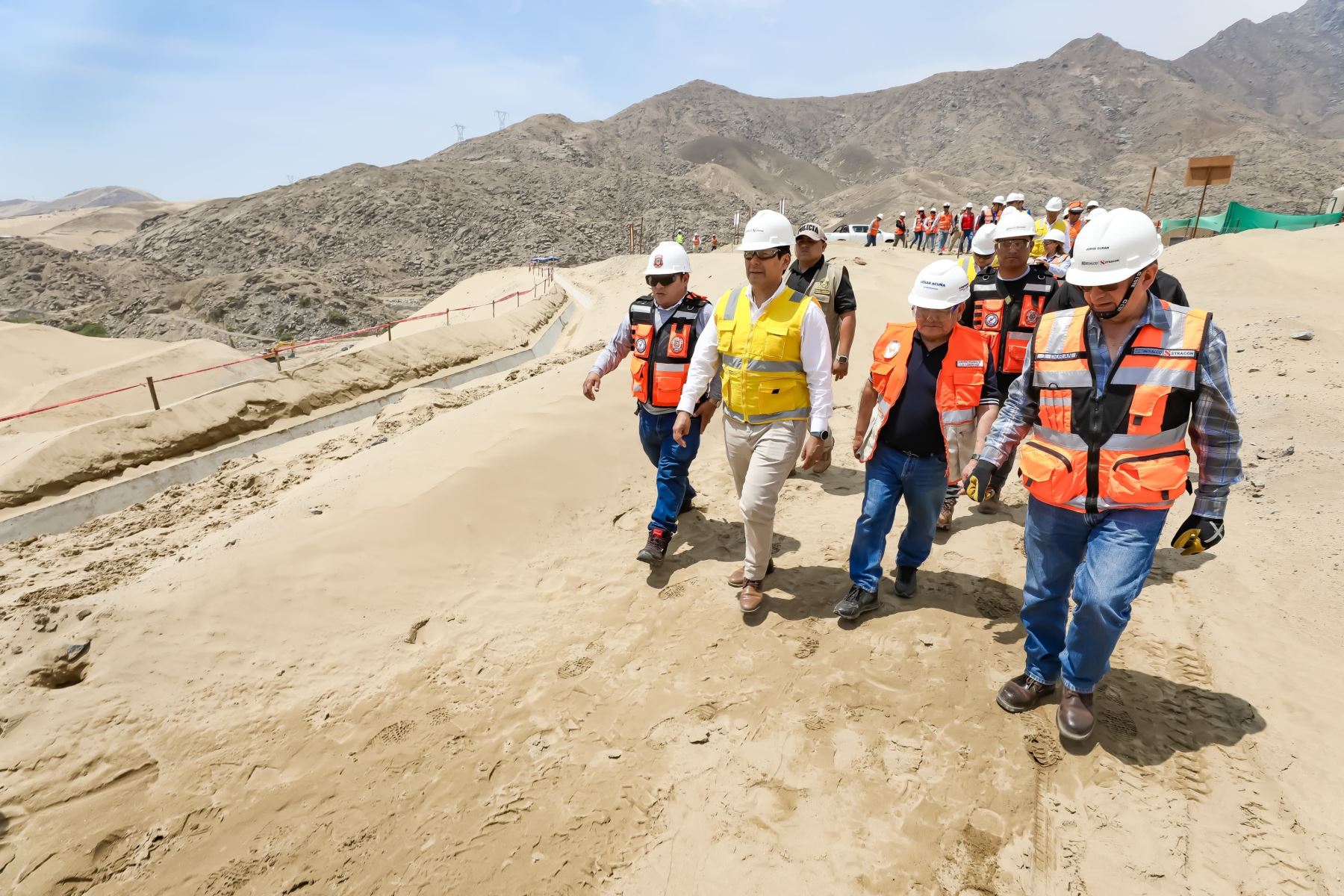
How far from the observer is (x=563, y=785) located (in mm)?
2793

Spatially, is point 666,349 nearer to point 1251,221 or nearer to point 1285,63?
point 1251,221

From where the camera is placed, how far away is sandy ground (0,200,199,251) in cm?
5716

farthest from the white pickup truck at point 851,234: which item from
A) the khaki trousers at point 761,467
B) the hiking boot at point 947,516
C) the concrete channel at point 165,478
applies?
the khaki trousers at point 761,467

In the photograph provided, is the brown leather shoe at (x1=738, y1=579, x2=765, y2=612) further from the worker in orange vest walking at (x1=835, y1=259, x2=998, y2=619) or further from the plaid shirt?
the plaid shirt

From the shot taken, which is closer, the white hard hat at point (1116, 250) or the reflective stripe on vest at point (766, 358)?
the white hard hat at point (1116, 250)

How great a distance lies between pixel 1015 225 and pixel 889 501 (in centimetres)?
210

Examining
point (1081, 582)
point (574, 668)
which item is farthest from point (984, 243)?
point (574, 668)

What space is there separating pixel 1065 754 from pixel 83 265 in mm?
34291

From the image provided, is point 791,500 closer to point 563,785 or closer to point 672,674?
point 672,674

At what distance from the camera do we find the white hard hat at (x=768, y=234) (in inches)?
135

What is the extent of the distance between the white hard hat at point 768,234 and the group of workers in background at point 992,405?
2 centimetres

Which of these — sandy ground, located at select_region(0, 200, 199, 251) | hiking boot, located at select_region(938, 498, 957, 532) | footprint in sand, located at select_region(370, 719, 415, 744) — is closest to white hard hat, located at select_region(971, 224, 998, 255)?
hiking boot, located at select_region(938, 498, 957, 532)

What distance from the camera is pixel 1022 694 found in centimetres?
290

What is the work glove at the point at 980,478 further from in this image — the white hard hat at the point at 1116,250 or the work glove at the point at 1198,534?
the white hard hat at the point at 1116,250
